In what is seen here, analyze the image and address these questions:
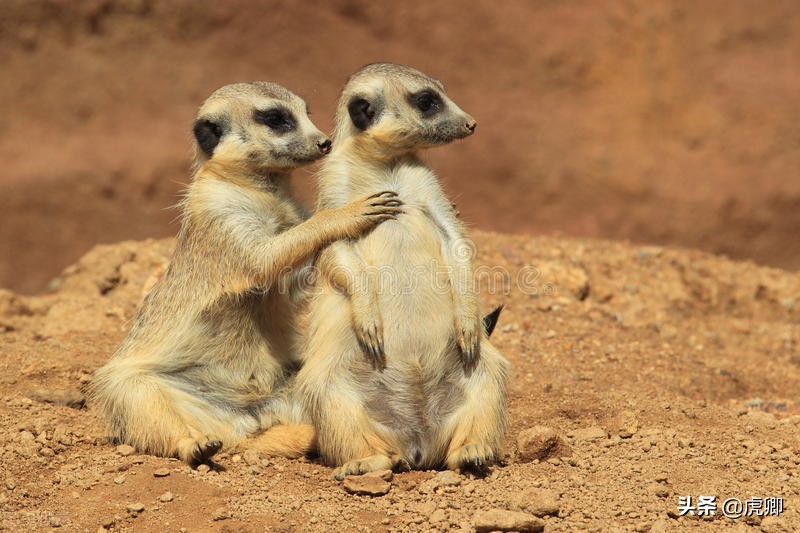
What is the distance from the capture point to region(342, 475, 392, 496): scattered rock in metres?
3.06

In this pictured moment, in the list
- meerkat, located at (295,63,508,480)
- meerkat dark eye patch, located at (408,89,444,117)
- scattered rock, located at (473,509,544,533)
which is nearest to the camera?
scattered rock, located at (473,509,544,533)

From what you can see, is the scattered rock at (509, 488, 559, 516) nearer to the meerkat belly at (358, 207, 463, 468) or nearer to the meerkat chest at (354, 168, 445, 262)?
the meerkat belly at (358, 207, 463, 468)

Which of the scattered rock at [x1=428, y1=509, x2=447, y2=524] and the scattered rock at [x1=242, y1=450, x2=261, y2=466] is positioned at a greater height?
the scattered rock at [x1=242, y1=450, x2=261, y2=466]

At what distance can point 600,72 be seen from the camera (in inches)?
302

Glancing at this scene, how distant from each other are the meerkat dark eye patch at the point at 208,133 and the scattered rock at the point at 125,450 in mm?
1178

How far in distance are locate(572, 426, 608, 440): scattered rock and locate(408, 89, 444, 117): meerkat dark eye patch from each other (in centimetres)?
133

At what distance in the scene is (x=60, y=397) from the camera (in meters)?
3.98

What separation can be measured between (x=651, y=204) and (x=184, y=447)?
5.09m

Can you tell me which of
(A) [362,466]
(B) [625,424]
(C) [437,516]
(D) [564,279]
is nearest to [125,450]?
(A) [362,466]

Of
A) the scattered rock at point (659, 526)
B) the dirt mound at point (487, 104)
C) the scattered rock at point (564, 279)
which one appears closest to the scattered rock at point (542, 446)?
the scattered rock at point (659, 526)

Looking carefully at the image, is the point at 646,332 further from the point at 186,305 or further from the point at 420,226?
the point at 186,305

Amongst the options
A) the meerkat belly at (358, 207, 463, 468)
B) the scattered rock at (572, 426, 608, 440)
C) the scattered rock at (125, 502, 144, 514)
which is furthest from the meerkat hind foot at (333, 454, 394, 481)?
the scattered rock at (572, 426, 608, 440)

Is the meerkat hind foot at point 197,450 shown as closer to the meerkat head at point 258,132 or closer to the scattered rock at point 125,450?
the scattered rock at point 125,450

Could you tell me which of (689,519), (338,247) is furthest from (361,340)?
(689,519)
